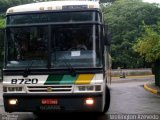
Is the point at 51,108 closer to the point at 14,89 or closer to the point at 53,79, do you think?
the point at 53,79

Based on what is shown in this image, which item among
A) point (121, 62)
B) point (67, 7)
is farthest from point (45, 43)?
point (121, 62)

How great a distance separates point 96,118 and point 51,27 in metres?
3.30

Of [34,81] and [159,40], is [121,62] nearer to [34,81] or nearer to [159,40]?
[159,40]

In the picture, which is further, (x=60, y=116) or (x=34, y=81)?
(x=60, y=116)

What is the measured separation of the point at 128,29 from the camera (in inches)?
1870

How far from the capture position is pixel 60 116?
502 inches

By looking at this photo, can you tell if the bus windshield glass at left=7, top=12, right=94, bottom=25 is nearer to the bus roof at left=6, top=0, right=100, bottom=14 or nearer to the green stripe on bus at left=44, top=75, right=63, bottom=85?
the bus roof at left=6, top=0, right=100, bottom=14

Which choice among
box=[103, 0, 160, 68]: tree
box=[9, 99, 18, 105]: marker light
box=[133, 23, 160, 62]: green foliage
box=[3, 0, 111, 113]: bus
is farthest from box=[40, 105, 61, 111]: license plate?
box=[103, 0, 160, 68]: tree

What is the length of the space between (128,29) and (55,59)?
37793 millimetres

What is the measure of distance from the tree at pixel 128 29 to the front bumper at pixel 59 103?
35.4m

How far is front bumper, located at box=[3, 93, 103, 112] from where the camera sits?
10.2 m

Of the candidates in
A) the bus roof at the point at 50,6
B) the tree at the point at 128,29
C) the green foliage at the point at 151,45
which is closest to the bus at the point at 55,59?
the bus roof at the point at 50,6

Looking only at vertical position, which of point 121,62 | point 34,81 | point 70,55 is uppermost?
point 70,55

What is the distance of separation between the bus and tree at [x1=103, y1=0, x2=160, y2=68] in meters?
35.0
